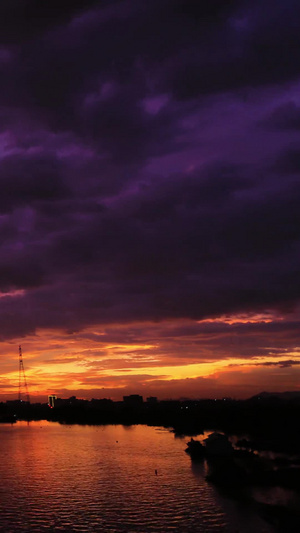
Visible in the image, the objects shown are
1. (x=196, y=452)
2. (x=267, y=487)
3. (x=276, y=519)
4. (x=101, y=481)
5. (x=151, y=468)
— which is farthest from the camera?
(x=196, y=452)

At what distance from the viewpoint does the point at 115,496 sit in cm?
7781

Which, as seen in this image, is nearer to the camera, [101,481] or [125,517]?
[125,517]

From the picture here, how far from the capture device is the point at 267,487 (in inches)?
3073

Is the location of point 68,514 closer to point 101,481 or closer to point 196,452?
point 101,481

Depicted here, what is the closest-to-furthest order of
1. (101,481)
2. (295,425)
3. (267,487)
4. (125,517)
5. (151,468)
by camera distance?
1. (125,517)
2. (267,487)
3. (101,481)
4. (151,468)
5. (295,425)

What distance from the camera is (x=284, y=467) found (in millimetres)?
93562

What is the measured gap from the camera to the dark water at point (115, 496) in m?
61.2

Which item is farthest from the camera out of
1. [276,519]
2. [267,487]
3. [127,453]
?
[127,453]

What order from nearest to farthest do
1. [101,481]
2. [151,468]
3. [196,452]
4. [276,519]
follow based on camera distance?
[276,519] < [101,481] < [151,468] < [196,452]

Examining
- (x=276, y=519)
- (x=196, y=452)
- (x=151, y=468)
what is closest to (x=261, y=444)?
(x=196, y=452)

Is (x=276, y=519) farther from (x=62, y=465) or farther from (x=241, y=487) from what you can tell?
(x=62, y=465)

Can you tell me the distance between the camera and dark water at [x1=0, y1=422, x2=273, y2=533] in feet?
201

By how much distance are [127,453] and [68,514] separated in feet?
226

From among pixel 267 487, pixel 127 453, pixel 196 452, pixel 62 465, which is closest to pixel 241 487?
pixel 267 487
